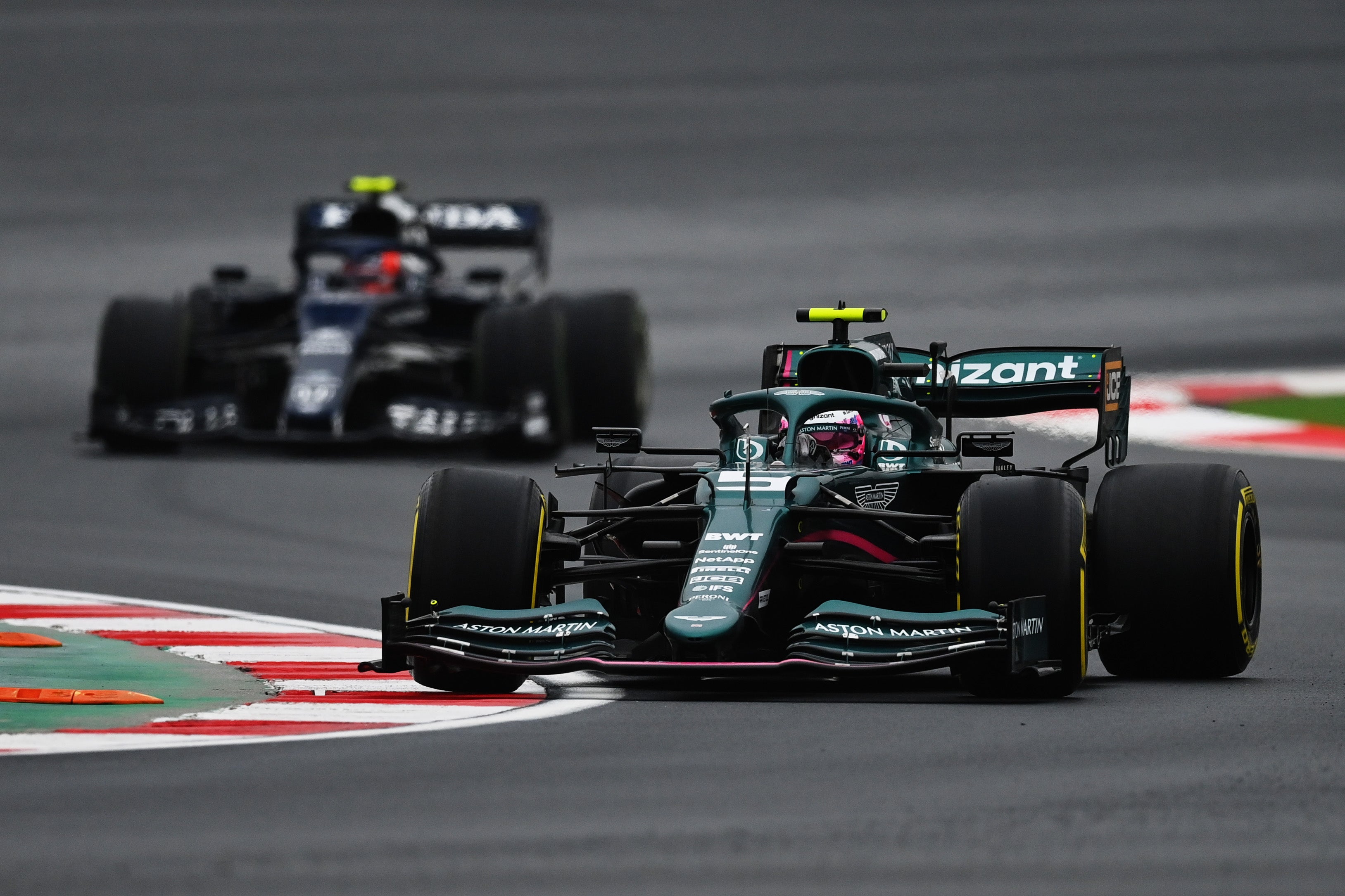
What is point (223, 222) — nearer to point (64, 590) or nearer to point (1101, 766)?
point (64, 590)

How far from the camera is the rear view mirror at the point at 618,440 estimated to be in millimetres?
11672

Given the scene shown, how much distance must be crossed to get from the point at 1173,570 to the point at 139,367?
1225cm

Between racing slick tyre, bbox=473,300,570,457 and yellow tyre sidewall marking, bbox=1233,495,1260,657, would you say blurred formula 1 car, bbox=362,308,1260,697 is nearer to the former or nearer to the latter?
yellow tyre sidewall marking, bbox=1233,495,1260,657

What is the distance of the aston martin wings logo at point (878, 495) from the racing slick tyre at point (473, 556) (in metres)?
1.53

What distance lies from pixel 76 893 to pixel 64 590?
7.82m

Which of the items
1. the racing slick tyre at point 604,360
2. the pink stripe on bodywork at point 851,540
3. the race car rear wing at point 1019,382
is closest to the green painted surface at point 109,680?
the pink stripe on bodywork at point 851,540

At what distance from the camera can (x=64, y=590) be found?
14.1 metres

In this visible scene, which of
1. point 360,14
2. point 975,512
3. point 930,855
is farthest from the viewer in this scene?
point 360,14

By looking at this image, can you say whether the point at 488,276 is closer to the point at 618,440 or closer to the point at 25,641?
the point at 618,440

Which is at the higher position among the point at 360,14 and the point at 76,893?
the point at 360,14

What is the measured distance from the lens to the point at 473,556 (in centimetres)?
1064

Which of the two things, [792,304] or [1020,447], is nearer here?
[1020,447]

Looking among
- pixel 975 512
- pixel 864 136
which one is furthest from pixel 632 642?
pixel 864 136

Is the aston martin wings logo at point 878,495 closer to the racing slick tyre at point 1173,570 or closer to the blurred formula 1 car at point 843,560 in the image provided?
the blurred formula 1 car at point 843,560
